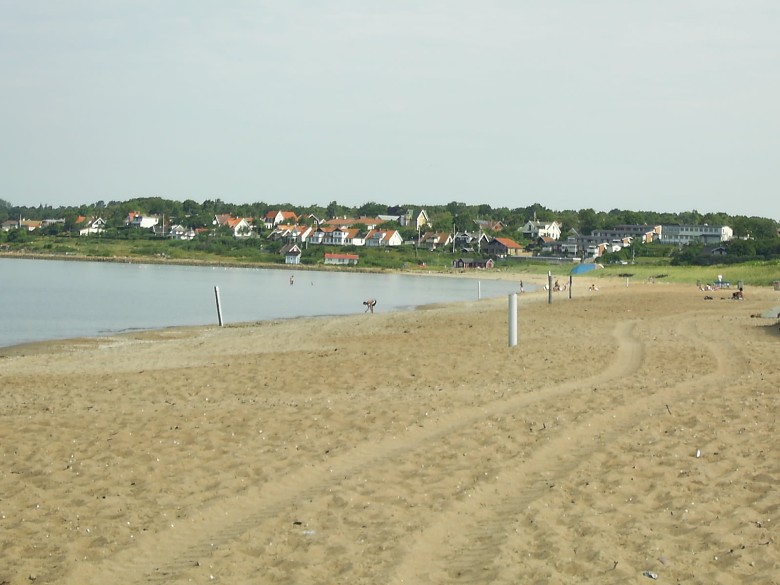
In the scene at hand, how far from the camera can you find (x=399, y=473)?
8805 millimetres

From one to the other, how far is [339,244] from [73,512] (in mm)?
158170

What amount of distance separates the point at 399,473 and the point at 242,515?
1.74m

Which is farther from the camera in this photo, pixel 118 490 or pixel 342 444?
pixel 342 444

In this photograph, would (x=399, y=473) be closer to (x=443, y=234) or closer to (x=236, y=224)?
(x=443, y=234)

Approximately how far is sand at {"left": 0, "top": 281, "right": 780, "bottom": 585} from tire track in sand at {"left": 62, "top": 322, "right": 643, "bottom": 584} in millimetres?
24

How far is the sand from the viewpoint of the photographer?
652 cm

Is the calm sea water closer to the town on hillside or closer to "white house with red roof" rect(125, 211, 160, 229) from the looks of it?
the town on hillside

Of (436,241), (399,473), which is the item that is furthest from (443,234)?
(399,473)

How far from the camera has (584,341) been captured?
21.2 metres

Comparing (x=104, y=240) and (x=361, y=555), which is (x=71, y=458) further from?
(x=104, y=240)

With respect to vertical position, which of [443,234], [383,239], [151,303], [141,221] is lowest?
[151,303]

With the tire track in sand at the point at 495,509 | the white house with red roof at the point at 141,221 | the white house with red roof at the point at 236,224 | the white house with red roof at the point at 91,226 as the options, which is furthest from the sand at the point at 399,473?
the white house with red roof at the point at 141,221

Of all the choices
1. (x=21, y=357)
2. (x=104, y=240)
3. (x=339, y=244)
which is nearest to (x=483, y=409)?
(x=21, y=357)

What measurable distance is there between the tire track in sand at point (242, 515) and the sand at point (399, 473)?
1.0 inches
